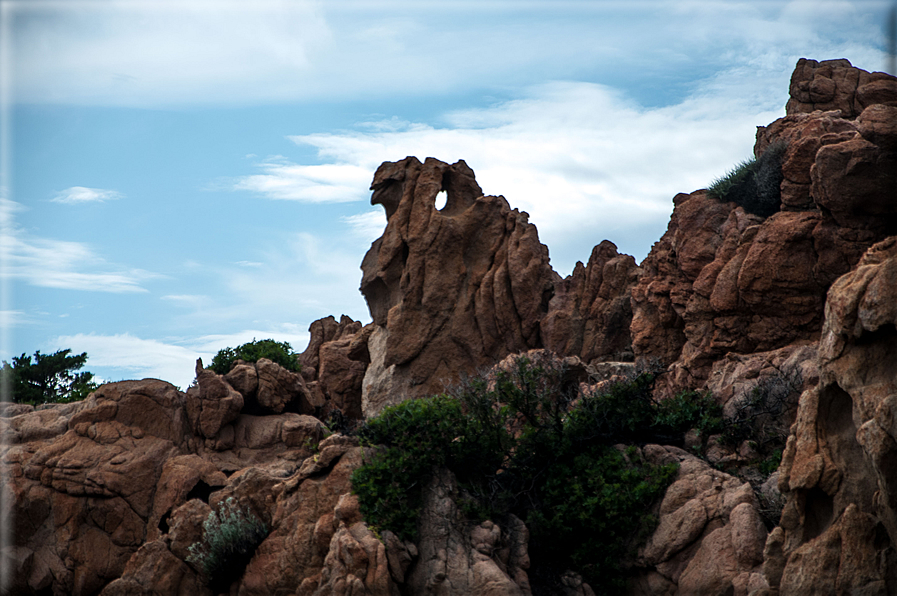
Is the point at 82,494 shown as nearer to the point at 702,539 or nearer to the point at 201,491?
the point at 201,491

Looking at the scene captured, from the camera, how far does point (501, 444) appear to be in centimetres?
1516

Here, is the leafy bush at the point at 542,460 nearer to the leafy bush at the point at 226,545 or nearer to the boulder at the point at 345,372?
the leafy bush at the point at 226,545

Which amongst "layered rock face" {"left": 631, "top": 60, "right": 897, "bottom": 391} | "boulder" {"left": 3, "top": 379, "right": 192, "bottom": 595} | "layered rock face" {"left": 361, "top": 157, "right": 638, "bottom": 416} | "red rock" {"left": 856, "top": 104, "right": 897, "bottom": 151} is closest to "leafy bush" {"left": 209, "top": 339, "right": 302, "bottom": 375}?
"layered rock face" {"left": 361, "top": 157, "right": 638, "bottom": 416}

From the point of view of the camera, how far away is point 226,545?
45.4 feet

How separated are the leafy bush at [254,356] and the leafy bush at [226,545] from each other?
17.8m

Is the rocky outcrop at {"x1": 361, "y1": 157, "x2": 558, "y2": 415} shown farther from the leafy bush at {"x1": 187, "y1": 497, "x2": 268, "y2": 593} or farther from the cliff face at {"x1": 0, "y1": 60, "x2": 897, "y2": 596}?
the leafy bush at {"x1": 187, "y1": 497, "x2": 268, "y2": 593}

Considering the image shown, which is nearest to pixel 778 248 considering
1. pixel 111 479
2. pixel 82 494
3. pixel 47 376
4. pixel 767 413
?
pixel 767 413

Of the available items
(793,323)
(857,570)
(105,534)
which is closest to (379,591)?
(857,570)

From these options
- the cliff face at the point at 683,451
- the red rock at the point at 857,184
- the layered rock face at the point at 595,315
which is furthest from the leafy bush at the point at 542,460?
the layered rock face at the point at 595,315

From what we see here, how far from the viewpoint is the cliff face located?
952cm

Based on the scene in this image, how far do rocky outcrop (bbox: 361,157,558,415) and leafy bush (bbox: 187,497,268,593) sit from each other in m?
13.8

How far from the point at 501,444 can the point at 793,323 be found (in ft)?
23.7

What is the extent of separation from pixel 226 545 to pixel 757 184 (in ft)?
48.9

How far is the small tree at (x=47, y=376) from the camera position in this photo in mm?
36562
